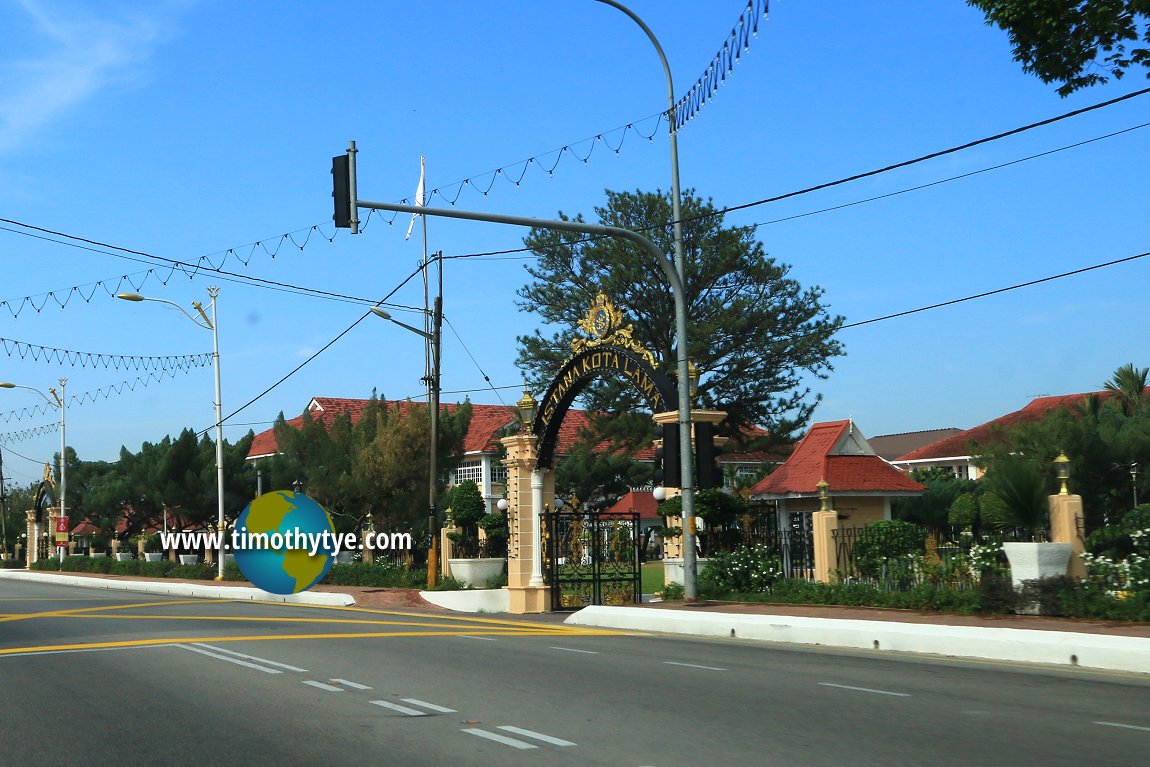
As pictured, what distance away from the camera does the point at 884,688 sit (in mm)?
11609

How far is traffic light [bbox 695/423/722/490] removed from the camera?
22.5m

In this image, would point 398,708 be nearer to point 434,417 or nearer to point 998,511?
point 998,511

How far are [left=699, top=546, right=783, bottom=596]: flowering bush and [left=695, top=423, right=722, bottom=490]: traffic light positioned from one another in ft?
6.46

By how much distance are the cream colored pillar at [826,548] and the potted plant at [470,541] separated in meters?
9.96

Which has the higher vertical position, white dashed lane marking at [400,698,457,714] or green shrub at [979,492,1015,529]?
green shrub at [979,492,1015,529]

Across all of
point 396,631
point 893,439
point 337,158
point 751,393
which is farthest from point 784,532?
point 893,439

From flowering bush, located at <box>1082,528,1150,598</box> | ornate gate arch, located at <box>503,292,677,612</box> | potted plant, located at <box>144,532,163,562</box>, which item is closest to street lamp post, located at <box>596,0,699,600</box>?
ornate gate arch, located at <box>503,292,677,612</box>

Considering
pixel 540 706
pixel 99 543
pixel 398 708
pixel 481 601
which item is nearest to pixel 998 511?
pixel 540 706

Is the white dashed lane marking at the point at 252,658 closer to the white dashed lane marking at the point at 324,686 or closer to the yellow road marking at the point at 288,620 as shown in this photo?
the white dashed lane marking at the point at 324,686

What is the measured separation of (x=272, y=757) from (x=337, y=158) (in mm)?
11326

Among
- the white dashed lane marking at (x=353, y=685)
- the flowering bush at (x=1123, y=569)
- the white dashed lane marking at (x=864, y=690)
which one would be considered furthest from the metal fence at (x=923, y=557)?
the white dashed lane marking at (x=353, y=685)

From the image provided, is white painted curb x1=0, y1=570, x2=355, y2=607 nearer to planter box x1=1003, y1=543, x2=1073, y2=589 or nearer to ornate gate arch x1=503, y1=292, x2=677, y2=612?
ornate gate arch x1=503, y1=292, x2=677, y2=612

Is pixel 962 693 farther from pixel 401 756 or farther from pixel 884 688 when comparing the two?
pixel 401 756

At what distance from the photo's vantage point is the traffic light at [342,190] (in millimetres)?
17391
